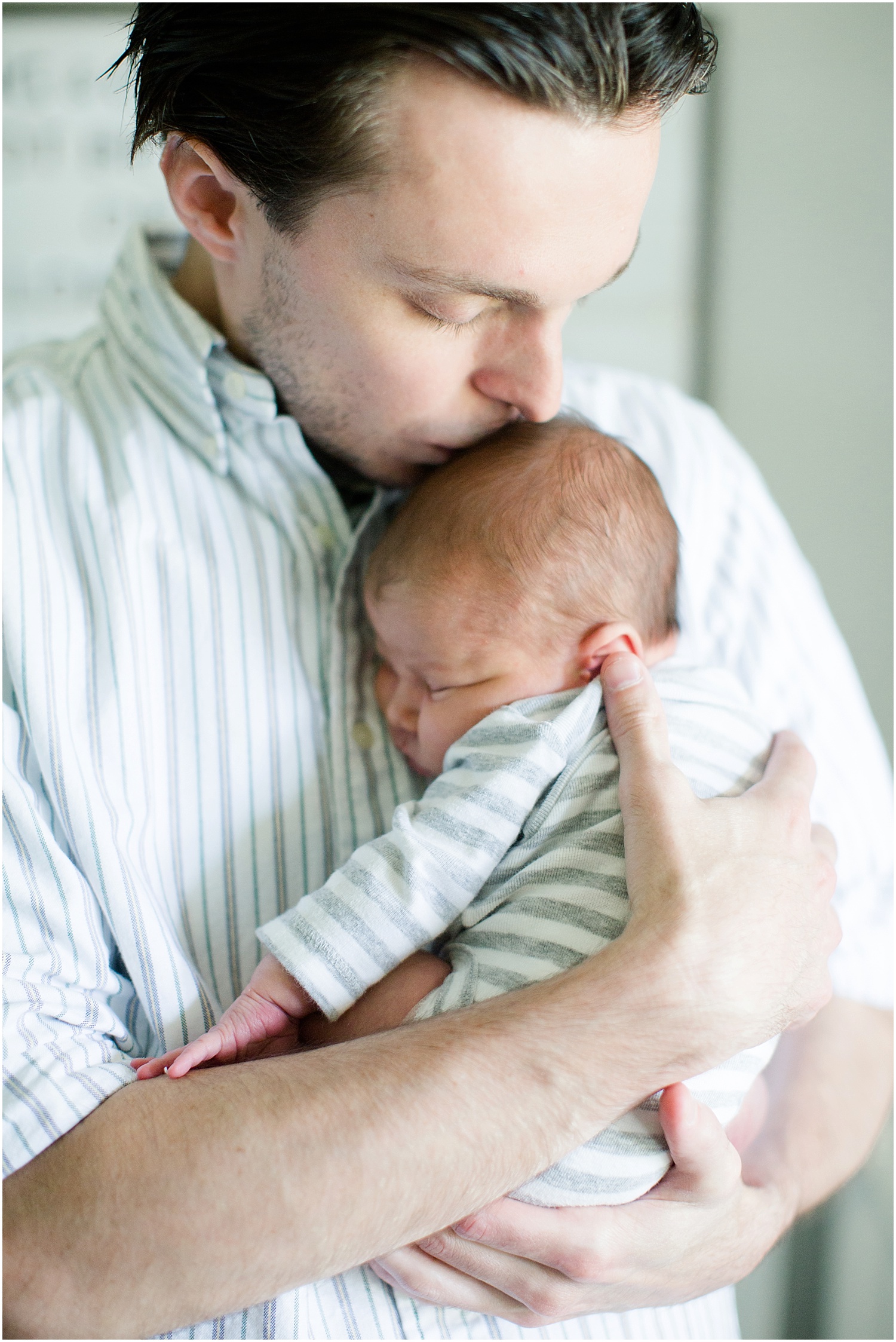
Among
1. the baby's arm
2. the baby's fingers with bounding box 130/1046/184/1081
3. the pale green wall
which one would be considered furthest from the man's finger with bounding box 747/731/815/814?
the pale green wall

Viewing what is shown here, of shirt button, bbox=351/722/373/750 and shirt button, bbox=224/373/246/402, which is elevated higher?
shirt button, bbox=224/373/246/402

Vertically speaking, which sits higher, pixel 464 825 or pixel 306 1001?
pixel 464 825

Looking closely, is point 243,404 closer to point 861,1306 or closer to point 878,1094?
point 878,1094

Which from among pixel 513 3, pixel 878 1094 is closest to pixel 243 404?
pixel 513 3

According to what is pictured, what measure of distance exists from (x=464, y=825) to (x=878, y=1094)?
2.25ft

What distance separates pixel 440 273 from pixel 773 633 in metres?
0.68

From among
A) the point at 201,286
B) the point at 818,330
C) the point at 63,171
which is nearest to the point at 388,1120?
the point at 201,286

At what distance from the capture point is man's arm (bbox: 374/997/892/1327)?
0.77 metres

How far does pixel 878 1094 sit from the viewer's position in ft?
3.61

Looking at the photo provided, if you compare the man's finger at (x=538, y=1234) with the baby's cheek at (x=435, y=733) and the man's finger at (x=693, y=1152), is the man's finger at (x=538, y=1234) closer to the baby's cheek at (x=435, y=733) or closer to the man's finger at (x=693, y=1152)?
the man's finger at (x=693, y=1152)

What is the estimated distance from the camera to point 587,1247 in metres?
0.77

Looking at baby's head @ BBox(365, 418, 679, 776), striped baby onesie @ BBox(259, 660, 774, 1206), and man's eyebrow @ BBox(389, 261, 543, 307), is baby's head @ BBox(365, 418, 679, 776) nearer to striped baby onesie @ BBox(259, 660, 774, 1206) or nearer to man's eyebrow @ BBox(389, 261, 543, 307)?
striped baby onesie @ BBox(259, 660, 774, 1206)

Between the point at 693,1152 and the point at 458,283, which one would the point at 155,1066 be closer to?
the point at 693,1152

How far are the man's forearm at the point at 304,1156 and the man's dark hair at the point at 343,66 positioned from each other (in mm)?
807
